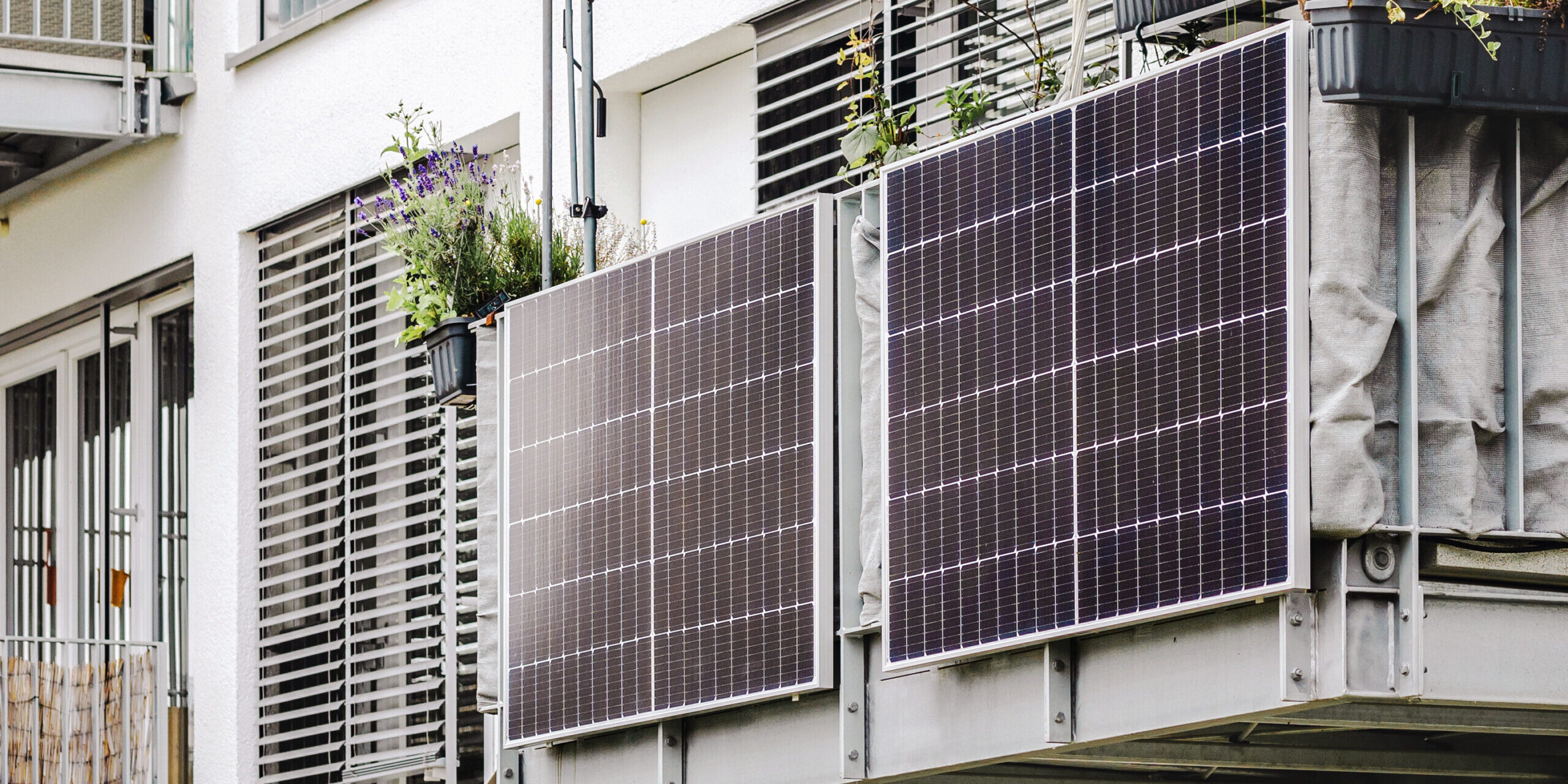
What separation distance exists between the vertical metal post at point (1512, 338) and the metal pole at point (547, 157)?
4.58 m

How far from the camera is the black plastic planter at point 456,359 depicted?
10.8 meters

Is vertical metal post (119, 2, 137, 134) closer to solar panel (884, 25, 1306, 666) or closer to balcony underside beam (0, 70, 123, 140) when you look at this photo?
balcony underside beam (0, 70, 123, 140)

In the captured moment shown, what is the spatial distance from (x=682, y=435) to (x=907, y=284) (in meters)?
1.32

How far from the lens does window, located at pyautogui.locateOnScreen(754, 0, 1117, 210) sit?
994 cm

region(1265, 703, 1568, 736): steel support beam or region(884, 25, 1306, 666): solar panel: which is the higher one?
region(884, 25, 1306, 666): solar panel

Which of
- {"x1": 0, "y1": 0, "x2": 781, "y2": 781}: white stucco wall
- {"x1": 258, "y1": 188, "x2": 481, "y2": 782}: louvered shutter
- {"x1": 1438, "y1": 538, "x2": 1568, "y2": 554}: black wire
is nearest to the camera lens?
{"x1": 1438, "y1": 538, "x2": 1568, "y2": 554}: black wire

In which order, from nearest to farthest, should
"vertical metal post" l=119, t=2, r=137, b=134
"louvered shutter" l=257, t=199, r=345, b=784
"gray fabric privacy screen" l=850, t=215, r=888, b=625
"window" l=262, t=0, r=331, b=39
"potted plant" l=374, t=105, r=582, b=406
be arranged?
"gray fabric privacy screen" l=850, t=215, r=888, b=625 → "potted plant" l=374, t=105, r=582, b=406 → "louvered shutter" l=257, t=199, r=345, b=784 → "window" l=262, t=0, r=331, b=39 → "vertical metal post" l=119, t=2, r=137, b=134

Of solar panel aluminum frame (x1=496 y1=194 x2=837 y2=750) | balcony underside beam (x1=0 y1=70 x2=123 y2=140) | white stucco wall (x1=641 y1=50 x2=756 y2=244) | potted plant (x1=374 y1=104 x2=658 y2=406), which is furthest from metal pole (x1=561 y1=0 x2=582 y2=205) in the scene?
balcony underside beam (x1=0 y1=70 x2=123 y2=140)

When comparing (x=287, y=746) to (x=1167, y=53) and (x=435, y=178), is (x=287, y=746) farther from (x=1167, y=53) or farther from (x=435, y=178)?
(x=1167, y=53)

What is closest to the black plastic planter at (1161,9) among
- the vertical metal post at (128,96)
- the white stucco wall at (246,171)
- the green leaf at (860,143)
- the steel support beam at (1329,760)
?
the green leaf at (860,143)

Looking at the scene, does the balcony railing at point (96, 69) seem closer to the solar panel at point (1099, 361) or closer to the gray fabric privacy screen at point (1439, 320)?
the solar panel at point (1099, 361)

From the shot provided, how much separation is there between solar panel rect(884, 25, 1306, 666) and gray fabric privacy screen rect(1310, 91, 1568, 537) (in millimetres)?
91

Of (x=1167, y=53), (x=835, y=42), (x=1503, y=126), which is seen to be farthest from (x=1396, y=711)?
(x=835, y=42)

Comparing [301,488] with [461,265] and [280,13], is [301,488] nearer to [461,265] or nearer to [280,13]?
[280,13]
